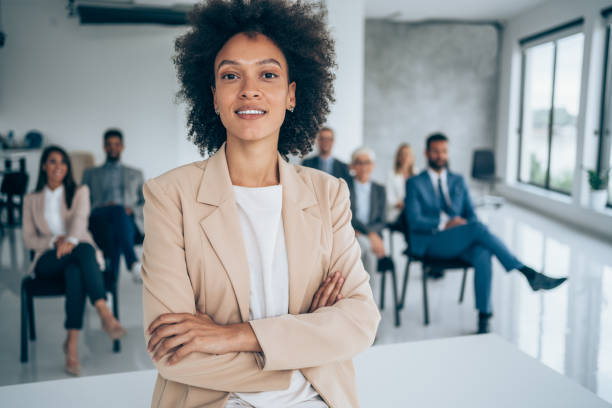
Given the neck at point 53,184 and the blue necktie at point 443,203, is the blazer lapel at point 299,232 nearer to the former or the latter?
the neck at point 53,184

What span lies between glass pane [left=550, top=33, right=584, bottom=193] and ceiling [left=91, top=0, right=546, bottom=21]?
1.10m

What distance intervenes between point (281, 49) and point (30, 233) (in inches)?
114

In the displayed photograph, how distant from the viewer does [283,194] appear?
137 centimetres

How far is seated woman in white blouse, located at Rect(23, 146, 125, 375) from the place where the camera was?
3.15 metres

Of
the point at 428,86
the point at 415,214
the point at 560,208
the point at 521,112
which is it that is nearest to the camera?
the point at 415,214

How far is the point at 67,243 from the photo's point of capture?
3332 millimetres

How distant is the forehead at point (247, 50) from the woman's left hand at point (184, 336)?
0.63 metres

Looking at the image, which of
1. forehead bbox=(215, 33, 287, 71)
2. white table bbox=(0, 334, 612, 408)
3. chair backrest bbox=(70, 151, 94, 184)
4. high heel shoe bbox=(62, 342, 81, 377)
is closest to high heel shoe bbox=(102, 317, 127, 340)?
high heel shoe bbox=(62, 342, 81, 377)

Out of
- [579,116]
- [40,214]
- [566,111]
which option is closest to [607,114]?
[579,116]

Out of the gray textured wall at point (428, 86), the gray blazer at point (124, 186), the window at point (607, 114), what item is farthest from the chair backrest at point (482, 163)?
the gray blazer at point (124, 186)

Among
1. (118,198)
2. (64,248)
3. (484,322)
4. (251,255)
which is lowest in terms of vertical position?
(484,322)

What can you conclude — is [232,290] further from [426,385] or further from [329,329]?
[426,385]

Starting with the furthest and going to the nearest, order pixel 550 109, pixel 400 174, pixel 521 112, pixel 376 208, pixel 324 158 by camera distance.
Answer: pixel 521 112 → pixel 550 109 → pixel 400 174 → pixel 324 158 → pixel 376 208

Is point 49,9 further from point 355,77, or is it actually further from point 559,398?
point 559,398
